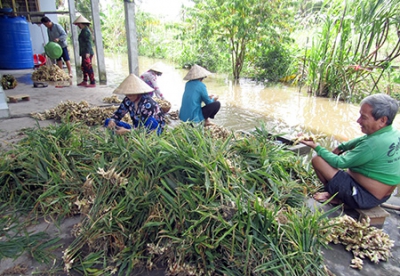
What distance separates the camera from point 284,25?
932cm

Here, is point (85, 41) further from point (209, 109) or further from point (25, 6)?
point (25, 6)

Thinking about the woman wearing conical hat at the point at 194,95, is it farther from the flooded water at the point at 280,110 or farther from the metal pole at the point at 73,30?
the metal pole at the point at 73,30

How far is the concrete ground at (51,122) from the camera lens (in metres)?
1.88

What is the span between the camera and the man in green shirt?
2.17m

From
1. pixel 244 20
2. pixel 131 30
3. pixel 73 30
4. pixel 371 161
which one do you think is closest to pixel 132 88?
pixel 371 161

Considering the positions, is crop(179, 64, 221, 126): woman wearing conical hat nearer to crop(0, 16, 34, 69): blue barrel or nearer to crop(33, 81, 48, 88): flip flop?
crop(33, 81, 48, 88): flip flop

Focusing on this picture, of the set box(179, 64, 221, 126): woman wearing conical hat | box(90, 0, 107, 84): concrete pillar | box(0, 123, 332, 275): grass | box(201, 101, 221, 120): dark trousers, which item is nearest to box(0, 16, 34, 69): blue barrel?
box(90, 0, 107, 84): concrete pillar

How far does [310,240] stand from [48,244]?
1.68 metres

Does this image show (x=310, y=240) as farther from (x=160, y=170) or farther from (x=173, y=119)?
(x=173, y=119)

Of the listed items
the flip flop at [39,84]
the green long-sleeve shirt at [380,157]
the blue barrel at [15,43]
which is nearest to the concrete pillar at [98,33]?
the flip flop at [39,84]

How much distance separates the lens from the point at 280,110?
6.62 m

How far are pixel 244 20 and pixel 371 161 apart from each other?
765 cm

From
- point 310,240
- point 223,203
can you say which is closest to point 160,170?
point 223,203

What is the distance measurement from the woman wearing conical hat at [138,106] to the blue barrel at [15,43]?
24.1ft
